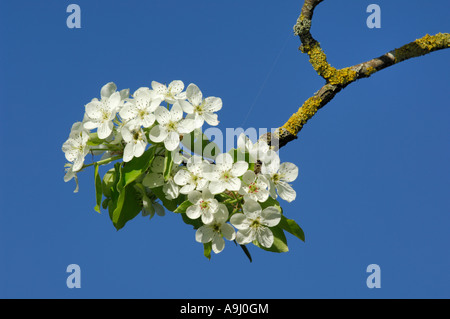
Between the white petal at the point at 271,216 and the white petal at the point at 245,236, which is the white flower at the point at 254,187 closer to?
the white petal at the point at 271,216

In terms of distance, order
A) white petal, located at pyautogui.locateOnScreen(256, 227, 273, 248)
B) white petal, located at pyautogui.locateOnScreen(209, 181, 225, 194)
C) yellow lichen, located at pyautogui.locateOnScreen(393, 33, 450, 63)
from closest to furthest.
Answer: white petal, located at pyautogui.locateOnScreen(209, 181, 225, 194), white petal, located at pyautogui.locateOnScreen(256, 227, 273, 248), yellow lichen, located at pyautogui.locateOnScreen(393, 33, 450, 63)

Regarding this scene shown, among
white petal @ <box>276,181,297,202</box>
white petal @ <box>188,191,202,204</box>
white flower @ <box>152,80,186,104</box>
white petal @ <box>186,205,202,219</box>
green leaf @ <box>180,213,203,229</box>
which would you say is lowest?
white petal @ <box>186,205,202,219</box>

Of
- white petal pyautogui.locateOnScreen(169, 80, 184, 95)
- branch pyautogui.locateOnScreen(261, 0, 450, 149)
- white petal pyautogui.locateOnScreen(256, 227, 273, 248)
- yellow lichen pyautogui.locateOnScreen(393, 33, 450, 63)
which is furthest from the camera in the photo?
yellow lichen pyautogui.locateOnScreen(393, 33, 450, 63)

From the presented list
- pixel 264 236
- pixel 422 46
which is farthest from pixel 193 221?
pixel 422 46

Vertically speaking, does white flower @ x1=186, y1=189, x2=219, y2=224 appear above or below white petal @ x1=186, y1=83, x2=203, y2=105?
below

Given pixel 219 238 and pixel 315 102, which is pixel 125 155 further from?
pixel 315 102

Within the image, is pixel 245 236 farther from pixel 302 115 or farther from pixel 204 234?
pixel 302 115

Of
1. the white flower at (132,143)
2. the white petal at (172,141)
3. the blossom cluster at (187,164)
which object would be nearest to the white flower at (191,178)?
the blossom cluster at (187,164)

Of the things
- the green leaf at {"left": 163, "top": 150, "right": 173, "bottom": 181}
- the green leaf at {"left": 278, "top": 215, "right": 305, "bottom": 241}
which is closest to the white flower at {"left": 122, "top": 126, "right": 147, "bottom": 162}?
the green leaf at {"left": 163, "top": 150, "right": 173, "bottom": 181}

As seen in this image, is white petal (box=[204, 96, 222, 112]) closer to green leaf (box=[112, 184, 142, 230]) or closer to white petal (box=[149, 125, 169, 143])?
white petal (box=[149, 125, 169, 143])
